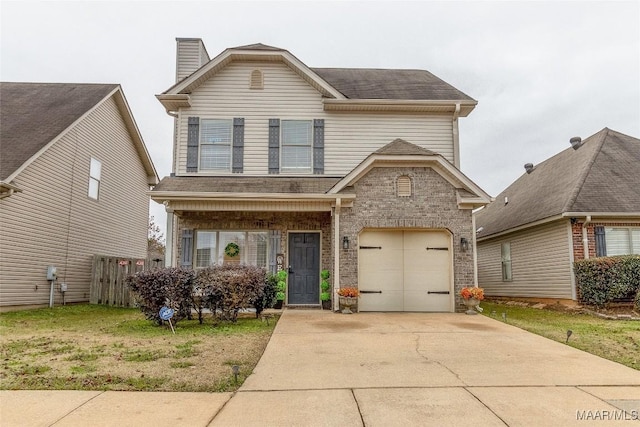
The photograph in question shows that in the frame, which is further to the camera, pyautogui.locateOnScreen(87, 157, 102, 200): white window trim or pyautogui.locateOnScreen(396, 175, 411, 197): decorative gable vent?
pyautogui.locateOnScreen(87, 157, 102, 200): white window trim

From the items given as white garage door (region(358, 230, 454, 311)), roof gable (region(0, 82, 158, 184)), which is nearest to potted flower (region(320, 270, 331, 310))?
white garage door (region(358, 230, 454, 311))

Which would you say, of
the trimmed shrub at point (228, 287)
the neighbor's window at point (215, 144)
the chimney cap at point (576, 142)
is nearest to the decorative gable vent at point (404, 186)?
the trimmed shrub at point (228, 287)

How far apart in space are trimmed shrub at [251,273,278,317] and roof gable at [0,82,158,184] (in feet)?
21.1

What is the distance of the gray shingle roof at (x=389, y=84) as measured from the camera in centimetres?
1257

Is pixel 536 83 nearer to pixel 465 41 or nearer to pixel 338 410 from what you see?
pixel 465 41

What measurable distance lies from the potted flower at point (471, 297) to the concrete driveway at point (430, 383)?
8.88 ft

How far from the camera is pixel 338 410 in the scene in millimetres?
3775

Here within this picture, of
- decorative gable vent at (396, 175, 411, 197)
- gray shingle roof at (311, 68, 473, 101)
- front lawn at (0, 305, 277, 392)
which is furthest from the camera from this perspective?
gray shingle roof at (311, 68, 473, 101)

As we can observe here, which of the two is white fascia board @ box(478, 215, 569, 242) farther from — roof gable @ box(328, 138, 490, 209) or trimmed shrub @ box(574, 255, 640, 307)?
roof gable @ box(328, 138, 490, 209)

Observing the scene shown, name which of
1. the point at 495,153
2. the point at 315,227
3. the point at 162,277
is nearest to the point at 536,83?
the point at 495,153

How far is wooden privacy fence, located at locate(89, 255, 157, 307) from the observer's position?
42.2 feet

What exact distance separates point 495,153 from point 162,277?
2646 centimetres

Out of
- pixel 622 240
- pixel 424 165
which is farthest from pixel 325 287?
pixel 622 240

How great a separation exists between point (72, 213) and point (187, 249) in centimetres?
436
